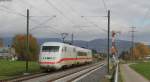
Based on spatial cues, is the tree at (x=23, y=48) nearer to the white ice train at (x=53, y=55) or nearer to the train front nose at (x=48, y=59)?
the white ice train at (x=53, y=55)

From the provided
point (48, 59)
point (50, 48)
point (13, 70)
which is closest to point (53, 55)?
point (48, 59)

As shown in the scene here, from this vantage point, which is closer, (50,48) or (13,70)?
(50,48)

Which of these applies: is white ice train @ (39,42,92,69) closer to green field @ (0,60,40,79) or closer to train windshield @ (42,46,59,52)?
train windshield @ (42,46,59,52)

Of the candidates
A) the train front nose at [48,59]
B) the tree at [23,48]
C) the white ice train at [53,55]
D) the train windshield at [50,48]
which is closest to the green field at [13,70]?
the train front nose at [48,59]

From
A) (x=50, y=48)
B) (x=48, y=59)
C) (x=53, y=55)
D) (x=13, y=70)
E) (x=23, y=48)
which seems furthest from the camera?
(x=23, y=48)

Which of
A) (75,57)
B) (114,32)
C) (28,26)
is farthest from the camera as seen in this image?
(75,57)

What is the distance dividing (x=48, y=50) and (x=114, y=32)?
36.0 feet

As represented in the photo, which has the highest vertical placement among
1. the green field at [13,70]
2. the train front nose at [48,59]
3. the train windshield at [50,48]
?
the train windshield at [50,48]

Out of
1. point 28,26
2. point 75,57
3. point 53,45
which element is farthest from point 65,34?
point 28,26

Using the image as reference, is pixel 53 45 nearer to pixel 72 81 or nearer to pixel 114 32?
pixel 114 32

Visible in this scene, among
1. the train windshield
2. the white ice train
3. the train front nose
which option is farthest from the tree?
the train front nose

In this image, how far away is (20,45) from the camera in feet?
499

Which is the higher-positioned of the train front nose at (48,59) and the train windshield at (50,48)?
the train windshield at (50,48)

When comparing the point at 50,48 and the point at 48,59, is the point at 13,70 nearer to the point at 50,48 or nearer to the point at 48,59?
the point at 50,48
